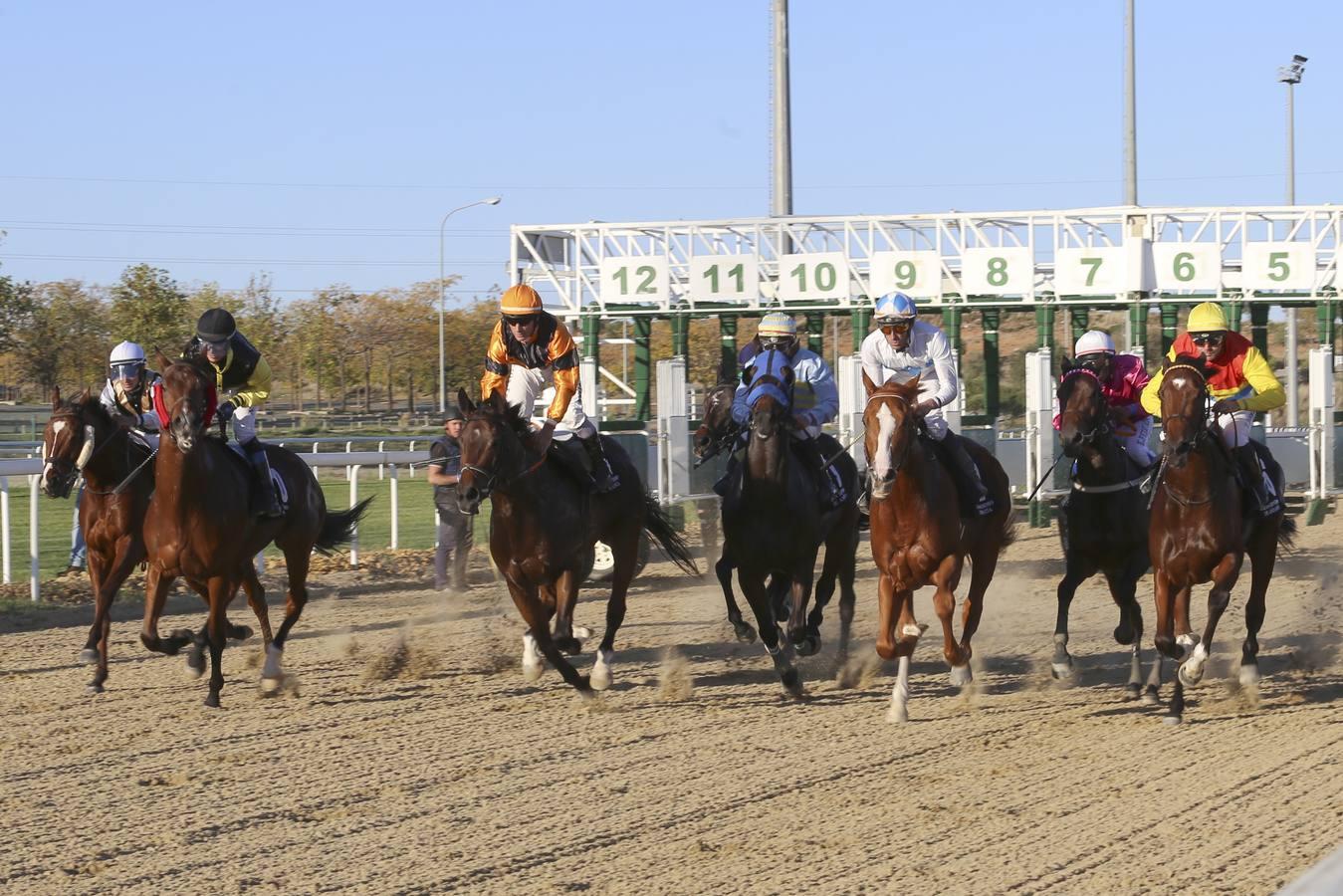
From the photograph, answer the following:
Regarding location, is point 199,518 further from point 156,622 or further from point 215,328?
point 215,328

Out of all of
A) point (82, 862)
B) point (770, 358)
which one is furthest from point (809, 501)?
point (82, 862)

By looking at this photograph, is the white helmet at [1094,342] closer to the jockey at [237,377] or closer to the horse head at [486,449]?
the horse head at [486,449]

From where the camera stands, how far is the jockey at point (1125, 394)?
8492 millimetres

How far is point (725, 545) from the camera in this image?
8141 millimetres

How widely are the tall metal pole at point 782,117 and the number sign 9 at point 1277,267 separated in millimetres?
5832

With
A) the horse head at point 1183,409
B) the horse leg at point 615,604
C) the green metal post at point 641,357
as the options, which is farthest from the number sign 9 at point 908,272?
the horse head at point 1183,409

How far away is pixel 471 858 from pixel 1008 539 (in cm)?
433

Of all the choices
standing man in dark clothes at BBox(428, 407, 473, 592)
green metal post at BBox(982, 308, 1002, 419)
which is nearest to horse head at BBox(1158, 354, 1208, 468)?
standing man in dark clothes at BBox(428, 407, 473, 592)

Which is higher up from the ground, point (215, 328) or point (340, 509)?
point (215, 328)

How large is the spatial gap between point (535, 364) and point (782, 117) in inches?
438

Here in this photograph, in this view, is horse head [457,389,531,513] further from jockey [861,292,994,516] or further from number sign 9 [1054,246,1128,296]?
number sign 9 [1054,246,1128,296]

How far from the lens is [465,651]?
963 centimetres

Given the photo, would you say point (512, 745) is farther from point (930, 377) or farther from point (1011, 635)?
point (1011, 635)

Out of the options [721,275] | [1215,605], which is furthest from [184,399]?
[721,275]
